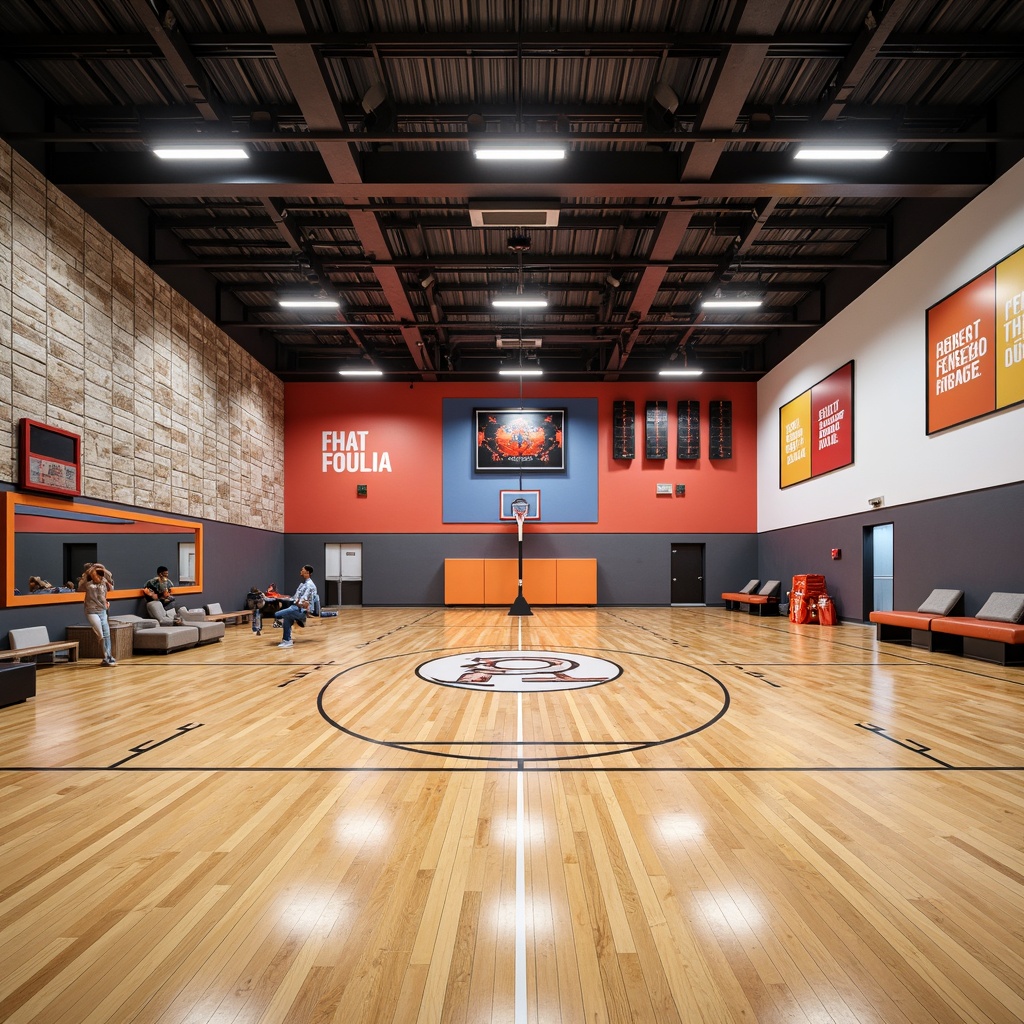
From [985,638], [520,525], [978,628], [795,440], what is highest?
[795,440]

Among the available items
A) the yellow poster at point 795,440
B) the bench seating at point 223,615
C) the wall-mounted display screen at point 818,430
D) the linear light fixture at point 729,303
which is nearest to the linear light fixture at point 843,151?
the linear light fixture at point 729,303

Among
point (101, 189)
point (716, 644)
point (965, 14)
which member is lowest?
point (716, 644)

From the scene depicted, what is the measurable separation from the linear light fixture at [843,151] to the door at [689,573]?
34.5ft

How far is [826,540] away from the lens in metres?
12.3

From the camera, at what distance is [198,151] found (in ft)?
22.0

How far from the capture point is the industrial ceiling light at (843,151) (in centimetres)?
679

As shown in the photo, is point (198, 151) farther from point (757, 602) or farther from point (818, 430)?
point (757, 602)

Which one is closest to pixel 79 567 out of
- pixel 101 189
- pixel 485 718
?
pixel 101 189

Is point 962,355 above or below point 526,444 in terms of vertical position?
above

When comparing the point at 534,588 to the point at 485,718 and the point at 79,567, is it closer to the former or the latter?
the point at 79,567

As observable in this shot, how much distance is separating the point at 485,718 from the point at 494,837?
6.55ft

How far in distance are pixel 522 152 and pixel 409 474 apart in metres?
10.4

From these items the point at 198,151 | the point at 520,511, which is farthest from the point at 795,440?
the point at 198,151

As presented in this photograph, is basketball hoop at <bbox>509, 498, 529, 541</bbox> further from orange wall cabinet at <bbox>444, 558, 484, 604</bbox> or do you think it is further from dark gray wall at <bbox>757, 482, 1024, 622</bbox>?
dark gray wall at <bbox>757, 482, 1024, 622</bbox>
